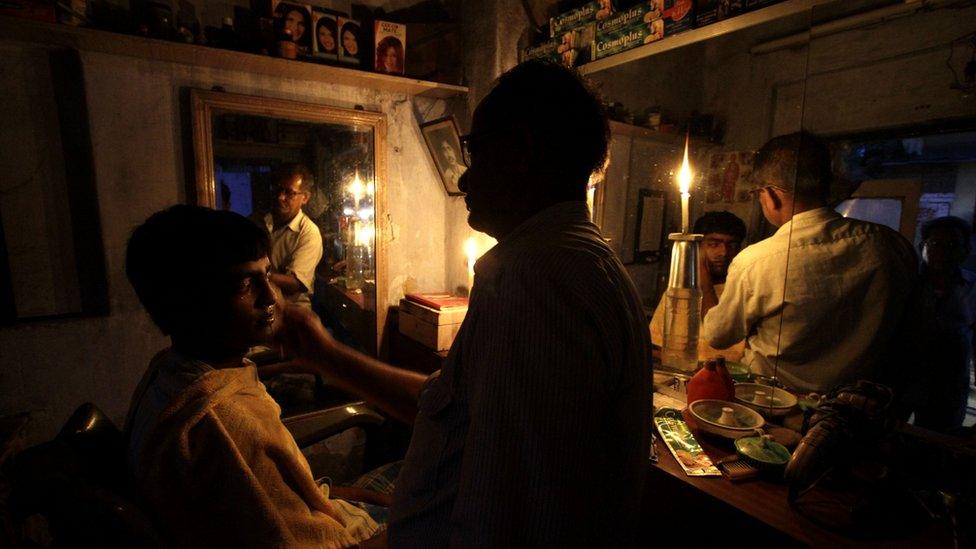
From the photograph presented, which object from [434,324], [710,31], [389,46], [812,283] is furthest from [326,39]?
[812,283]

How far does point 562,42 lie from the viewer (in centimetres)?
244

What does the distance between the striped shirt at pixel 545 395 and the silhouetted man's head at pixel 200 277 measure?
0.73 metres

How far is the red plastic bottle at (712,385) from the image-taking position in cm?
165

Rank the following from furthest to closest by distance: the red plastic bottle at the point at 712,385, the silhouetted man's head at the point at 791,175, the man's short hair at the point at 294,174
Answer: the man's short hair at the point at 294,174 → the red plastic bottle at the point at 712,385 → the silhouetted man's head at the point at 791,175

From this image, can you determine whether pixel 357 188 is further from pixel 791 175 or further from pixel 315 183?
pixel 791 175

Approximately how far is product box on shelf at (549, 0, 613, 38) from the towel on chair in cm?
227

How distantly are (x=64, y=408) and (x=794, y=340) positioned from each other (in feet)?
11.1

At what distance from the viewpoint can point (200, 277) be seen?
118 centimetres

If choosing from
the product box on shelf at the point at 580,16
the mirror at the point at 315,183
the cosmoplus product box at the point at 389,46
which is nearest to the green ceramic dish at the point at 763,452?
the product box on shelf at the point at 580,16

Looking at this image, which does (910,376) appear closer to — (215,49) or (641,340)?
(641,340)

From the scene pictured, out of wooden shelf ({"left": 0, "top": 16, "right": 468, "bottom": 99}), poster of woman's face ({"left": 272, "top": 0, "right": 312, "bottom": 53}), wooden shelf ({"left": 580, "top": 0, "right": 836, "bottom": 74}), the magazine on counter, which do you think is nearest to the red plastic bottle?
the magazine on counter

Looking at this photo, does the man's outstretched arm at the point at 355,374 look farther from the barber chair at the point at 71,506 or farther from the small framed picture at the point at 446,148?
the small framed picture at the point at 446,148

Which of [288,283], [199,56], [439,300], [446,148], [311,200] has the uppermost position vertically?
[199,56]

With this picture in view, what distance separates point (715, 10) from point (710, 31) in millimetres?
77
